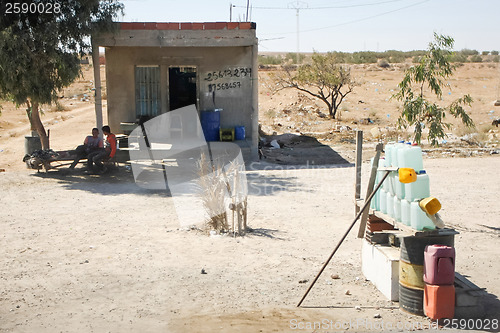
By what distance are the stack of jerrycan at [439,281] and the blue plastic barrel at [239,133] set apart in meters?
10.9

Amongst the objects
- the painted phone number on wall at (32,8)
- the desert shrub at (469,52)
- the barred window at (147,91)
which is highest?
the desert shrub at (469,52)

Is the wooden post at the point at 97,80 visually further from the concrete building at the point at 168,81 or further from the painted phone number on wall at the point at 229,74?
the painted phone number on wall at the point at 229,74

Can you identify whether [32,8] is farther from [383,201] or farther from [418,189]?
[418,189]

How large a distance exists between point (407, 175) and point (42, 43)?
9784mm

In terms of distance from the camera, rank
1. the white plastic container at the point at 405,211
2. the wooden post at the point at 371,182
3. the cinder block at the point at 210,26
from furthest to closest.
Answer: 1. the cinder block at the point at 210,26
2. the wooden post at the point at 371,182
3. the white plastic container at the point at 405,211

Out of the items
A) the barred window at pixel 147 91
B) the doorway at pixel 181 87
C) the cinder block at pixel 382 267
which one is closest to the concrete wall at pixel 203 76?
the barred window at pixel 147 91

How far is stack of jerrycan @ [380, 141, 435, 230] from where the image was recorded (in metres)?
5.71

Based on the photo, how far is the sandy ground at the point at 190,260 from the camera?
562 centimetres

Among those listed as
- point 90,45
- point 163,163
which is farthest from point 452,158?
point 90,45

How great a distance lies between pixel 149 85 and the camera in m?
16.6

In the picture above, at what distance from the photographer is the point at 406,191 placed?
19.3 feet

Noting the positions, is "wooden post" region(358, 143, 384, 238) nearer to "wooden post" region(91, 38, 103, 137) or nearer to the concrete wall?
"wooden post" region(91, 38, 103, 137)

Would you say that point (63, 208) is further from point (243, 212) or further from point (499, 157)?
point (499, 157)

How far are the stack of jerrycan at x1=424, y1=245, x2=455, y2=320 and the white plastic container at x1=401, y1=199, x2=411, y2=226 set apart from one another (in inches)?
19.5
